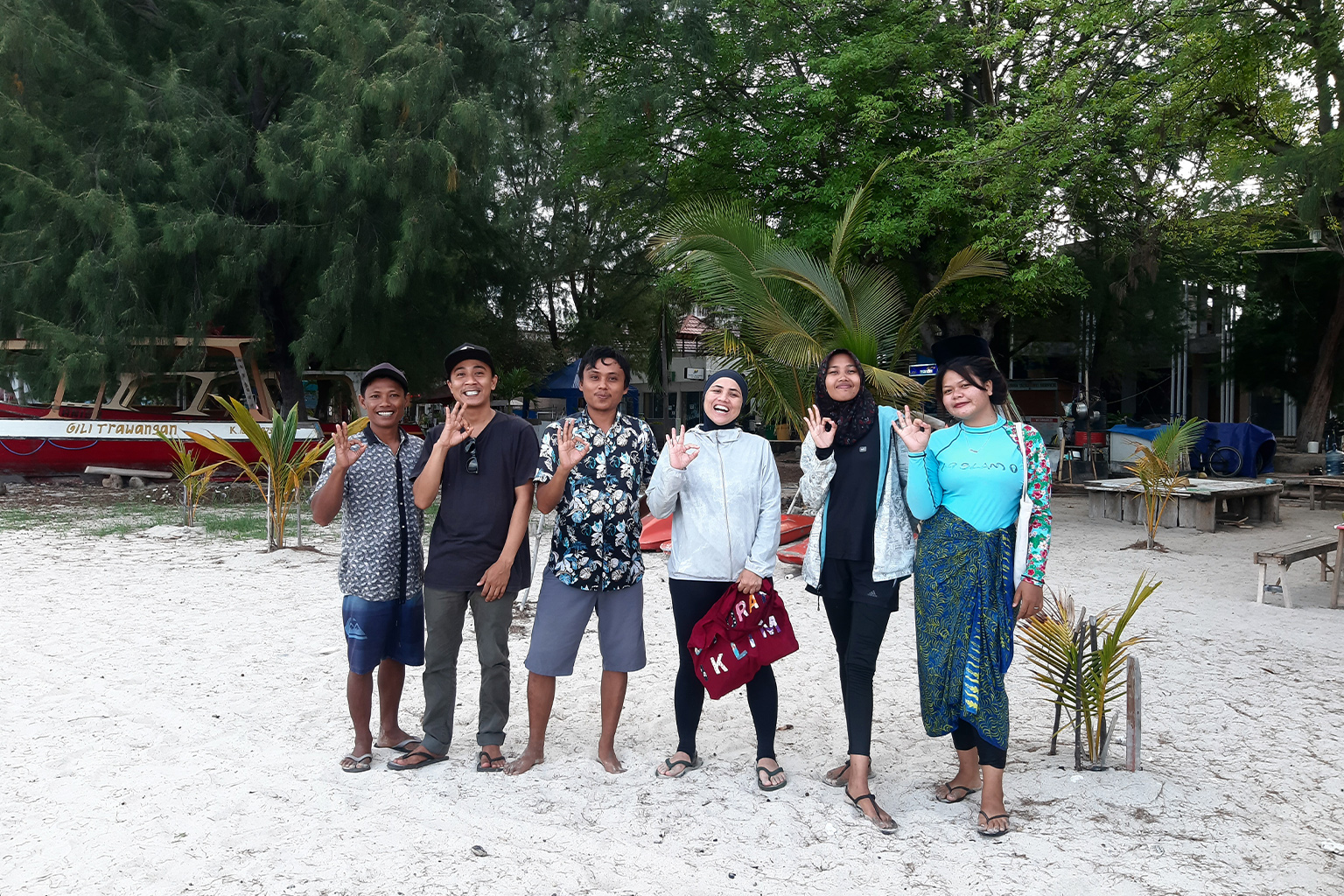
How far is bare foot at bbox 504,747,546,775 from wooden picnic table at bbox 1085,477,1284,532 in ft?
31.2

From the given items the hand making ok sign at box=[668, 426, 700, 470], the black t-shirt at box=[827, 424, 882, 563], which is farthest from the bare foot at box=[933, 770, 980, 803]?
the hand making ok sign at box=[668, 426, 700, 470]

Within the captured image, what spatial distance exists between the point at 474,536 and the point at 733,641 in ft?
3.44

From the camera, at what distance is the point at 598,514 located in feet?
11.9

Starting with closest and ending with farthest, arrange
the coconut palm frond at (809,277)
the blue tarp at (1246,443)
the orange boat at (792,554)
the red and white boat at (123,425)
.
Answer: the orange boat at (792,554)
the coconut palm frond at (809,277)
the red and white boat at (123,425)
the blue tarp at (1246,443)

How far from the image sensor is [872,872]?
117 inches

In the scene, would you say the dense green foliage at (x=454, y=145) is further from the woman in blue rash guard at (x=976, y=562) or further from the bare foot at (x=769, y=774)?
the bare foot at (x=769, y=774)

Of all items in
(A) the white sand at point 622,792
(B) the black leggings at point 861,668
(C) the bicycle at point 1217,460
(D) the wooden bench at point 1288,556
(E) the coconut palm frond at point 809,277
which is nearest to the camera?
(A) the white sand at point 622,792

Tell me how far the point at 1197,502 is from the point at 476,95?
11.3 m

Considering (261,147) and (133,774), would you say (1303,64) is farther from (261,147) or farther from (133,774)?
(261,147)

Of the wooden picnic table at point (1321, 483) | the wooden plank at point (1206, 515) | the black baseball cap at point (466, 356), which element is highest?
the black baseball cap at point (466, 356)

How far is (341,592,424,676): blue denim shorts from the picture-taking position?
362 centimetres

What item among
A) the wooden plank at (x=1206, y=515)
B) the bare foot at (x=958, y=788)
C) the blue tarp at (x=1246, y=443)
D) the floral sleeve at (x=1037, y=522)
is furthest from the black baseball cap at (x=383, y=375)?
the blue tarp at (x=1246, y=443)

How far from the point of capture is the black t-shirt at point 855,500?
3.38m

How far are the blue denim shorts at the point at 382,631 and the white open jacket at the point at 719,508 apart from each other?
41.1 inches
